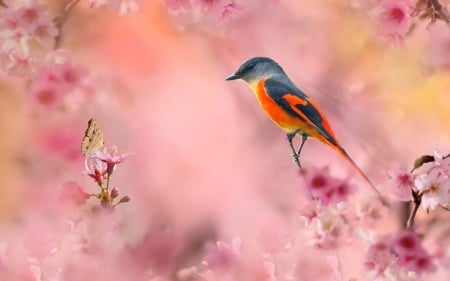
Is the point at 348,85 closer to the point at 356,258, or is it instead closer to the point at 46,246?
the point at 356,258

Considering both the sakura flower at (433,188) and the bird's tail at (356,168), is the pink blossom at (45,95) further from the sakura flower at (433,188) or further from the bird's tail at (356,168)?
the sakura flower at (433,188)

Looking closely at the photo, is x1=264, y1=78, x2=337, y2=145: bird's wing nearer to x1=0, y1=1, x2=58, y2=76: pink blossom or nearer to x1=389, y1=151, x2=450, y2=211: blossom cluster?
x1=389, y1=151, x2=450, y2=211: blossom cluster

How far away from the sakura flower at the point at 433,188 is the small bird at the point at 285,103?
6.0 inches

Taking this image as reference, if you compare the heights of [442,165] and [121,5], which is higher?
[121,5]

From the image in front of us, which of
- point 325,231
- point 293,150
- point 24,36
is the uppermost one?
point 24,36

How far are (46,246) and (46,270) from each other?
0.05 m

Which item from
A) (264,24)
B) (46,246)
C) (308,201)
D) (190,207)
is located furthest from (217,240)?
(264,24)

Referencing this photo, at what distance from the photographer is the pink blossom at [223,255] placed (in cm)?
129

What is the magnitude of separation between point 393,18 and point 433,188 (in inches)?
13.7

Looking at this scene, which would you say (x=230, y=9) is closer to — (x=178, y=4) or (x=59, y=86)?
(x=178, y=4)

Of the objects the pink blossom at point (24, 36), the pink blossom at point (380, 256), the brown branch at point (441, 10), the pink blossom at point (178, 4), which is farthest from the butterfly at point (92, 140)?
the brown branch at point (441, 10)

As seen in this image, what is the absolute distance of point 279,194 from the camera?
131cm

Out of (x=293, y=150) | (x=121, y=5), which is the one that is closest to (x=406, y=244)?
(x=293, y=150)

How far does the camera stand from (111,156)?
127 cm
